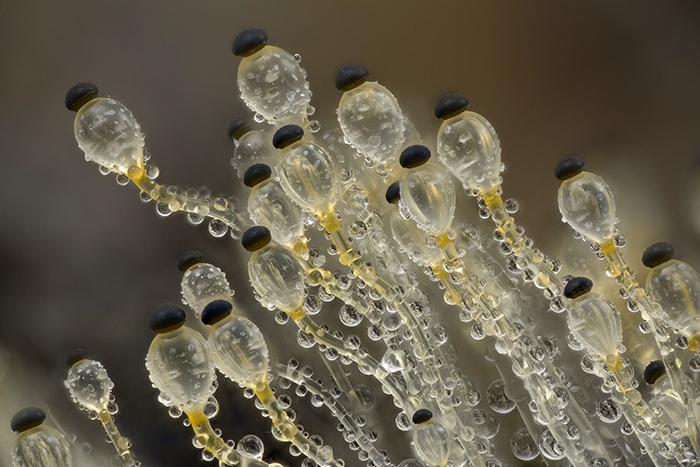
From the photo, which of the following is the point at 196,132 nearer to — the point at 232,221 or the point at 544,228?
the point at 232,221

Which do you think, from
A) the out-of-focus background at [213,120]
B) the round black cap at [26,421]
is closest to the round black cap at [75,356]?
the out-of-focus background at [213,120]

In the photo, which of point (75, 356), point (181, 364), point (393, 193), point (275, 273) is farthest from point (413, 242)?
point (75, 356)

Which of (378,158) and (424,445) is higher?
(378,158)

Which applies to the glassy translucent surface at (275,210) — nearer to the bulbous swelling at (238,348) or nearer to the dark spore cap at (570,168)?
the bulbous swelling at (238,348)

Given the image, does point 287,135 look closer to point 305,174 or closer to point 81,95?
point 305,174

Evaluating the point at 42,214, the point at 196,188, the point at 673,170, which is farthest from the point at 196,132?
the point at 673,170
